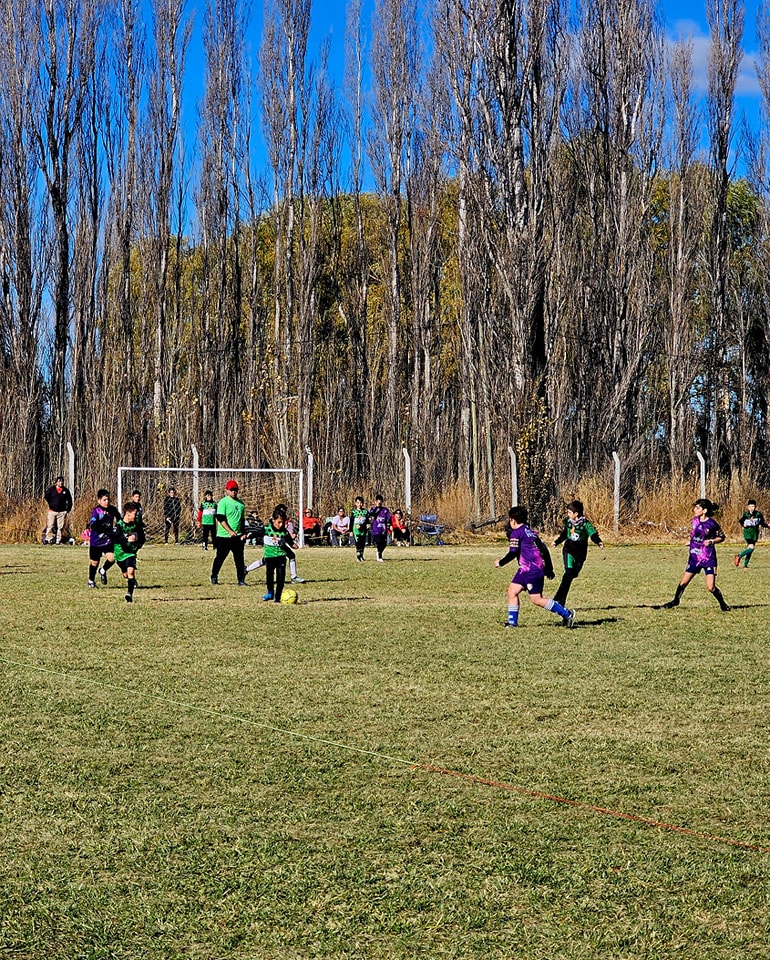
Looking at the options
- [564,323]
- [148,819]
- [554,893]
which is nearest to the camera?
[554,893]

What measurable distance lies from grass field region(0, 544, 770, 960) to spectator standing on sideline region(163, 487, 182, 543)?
61.3 ft

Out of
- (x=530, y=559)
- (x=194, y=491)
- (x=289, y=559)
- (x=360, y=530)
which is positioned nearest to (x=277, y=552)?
(x=289, y=559)

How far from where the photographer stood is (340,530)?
3356 centimetres

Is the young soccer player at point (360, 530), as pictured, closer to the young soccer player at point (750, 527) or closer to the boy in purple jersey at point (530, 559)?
the young soccer player at point (750, 527)

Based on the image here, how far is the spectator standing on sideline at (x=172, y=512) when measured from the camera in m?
33.4

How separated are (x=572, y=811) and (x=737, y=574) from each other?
58.5 ft

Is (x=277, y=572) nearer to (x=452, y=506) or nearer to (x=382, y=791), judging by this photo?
(x=382, y=791)

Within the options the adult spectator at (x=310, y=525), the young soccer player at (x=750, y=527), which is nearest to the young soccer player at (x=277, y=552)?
the young soccer player at (x=750, y=527)

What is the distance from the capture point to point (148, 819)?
6461 millimetres

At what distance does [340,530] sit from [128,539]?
15.8 m

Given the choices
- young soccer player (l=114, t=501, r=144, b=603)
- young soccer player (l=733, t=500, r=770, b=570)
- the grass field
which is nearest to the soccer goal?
young soccer player (l=733, t=500, r=770, b=570)

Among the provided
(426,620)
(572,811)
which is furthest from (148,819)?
(426,620)

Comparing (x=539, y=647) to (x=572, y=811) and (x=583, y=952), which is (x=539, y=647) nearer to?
(x=572, y=811)

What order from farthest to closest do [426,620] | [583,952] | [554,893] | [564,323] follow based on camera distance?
[564,323] → [426,620] → [554,893] → [583,952]
